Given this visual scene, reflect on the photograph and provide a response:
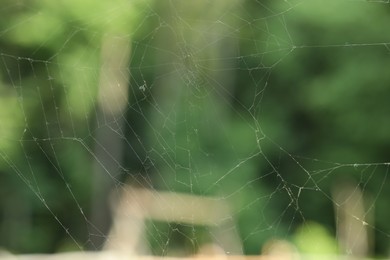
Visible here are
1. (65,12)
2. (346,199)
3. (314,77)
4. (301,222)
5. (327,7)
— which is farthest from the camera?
(65,12)

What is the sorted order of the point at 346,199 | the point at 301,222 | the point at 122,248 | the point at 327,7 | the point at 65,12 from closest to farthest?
the point at 122,248 < the point at 346,199 < the point at 301,222 < the point at 327,7 < the point at 65,12

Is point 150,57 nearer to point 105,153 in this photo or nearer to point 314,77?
point 105,153

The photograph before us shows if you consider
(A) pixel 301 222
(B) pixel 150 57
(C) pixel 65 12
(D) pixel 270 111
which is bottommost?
(A) pixel 301 222

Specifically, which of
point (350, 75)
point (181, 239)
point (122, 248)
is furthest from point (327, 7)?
point (122, 248)

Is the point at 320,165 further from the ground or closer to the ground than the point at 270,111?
closer to the ground

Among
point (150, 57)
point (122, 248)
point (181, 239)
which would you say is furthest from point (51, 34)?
point (122, 248)

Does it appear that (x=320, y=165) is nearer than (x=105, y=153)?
Yes

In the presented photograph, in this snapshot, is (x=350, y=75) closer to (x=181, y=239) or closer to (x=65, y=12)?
(x=181, y=239)
